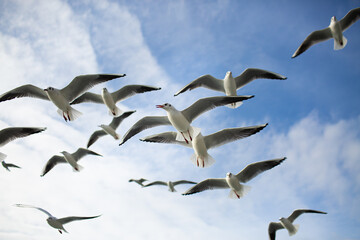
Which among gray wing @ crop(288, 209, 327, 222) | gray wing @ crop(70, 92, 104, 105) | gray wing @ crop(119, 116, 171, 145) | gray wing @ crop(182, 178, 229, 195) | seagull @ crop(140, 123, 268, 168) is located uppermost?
gray wing @ crop(70, 92, 104, 105)

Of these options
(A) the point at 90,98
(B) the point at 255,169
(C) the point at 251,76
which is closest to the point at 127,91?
(A) the point at 90,98

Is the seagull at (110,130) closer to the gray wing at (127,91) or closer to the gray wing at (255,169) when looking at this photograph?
the gray wing at (127,91)

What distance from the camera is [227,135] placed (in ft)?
27.1

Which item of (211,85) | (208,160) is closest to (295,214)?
(208,160)

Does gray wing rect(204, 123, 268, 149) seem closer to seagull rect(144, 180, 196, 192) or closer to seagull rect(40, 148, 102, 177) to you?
seagull rect(40, 148, 102, 177)

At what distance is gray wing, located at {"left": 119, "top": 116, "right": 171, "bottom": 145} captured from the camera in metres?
8.02

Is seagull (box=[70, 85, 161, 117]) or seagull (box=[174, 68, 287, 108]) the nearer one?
seagull (box=[70, 85, 161, 117])

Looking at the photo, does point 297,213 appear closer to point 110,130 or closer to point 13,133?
point 110,130

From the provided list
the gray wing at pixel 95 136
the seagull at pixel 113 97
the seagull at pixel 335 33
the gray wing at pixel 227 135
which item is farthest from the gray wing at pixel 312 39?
the gray wing at pixel 95 136

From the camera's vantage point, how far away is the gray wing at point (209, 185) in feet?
32.4

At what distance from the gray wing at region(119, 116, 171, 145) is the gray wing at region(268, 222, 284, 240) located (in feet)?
19.2

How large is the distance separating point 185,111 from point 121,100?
351 cm

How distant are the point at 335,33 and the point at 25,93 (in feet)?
32.4

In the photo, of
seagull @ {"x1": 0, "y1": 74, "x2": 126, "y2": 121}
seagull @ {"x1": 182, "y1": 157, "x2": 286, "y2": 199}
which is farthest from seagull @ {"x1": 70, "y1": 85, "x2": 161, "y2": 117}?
seagull @ {"x1": 182, "y1": 157, "x2": 286, "y2": 199}
